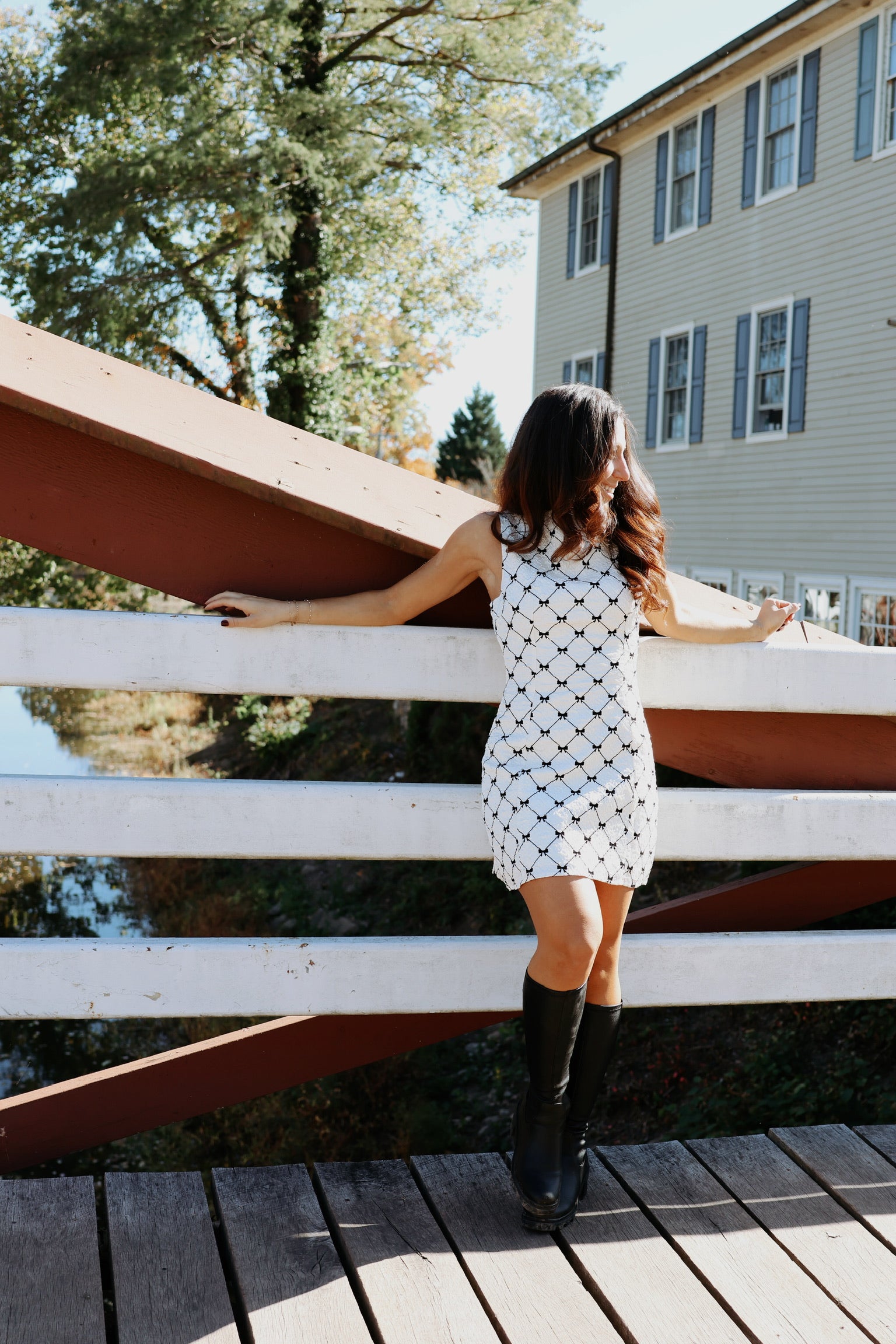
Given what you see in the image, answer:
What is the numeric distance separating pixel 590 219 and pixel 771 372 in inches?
207

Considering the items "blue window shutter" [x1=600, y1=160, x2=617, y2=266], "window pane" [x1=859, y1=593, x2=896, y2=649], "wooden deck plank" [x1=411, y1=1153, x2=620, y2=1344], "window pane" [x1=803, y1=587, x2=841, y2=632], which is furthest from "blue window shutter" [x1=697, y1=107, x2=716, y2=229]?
"wooden deck plank" [x1=411, y1=1153, x2=620, y2=1344]

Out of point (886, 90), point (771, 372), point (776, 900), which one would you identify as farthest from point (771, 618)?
point (771, 372)

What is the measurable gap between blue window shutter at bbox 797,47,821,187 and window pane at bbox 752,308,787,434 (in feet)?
4.98

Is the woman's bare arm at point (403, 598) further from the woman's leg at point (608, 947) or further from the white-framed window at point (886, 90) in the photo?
the white-framed window at point (886, 90)

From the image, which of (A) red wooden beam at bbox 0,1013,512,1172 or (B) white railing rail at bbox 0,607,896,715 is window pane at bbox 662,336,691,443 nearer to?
(B) white railing rail at bbox 0,607,896,715

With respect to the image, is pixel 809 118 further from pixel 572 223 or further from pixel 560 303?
pixel 560 303

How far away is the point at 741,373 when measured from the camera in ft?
49.5

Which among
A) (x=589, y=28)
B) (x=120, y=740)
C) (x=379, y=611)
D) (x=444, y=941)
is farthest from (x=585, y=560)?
(x=589, y=28)

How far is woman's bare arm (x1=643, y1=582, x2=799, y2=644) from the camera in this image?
2.27m

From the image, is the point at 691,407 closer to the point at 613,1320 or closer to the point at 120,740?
the point at 120,740

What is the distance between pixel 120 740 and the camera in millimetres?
20000

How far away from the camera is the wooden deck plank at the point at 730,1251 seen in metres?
1.91

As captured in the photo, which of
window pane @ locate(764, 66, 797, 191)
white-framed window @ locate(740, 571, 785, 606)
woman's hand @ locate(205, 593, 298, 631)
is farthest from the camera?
white-framed window @ locate(740, 571, 785, 606)

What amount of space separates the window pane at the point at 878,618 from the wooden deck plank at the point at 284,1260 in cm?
1110
